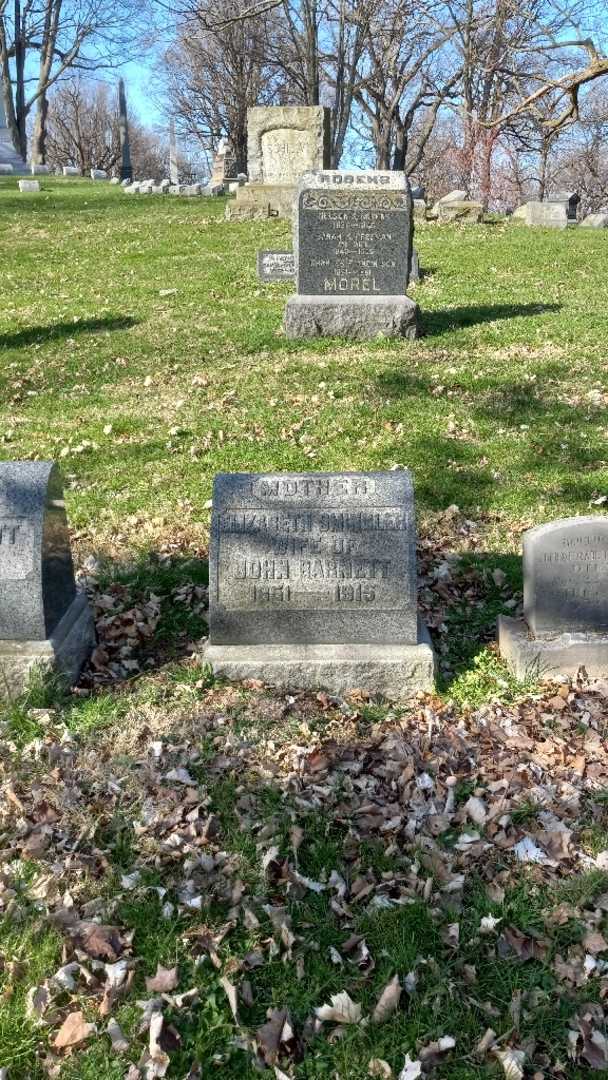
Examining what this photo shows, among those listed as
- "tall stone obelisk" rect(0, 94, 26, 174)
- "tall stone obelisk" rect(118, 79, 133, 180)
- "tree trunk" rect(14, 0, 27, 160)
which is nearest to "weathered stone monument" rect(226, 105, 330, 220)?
"tall stone obelisk" rect(118, 79, 133, 180)

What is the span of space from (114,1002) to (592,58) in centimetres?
825

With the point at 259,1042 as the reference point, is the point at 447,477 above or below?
above

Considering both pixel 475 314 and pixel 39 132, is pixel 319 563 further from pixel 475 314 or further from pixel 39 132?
pixel 39 132

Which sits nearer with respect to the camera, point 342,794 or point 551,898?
point 551,898

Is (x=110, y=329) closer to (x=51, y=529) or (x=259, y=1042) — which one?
(x=51, y=529)

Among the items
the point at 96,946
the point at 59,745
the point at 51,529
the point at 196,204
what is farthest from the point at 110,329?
the point at 196,204

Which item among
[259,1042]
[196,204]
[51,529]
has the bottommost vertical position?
[259,1042]

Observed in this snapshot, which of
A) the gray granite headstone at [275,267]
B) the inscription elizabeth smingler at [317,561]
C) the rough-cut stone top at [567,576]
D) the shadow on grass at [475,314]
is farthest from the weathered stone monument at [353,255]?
the inscription elizabeth smingler at [317,561]

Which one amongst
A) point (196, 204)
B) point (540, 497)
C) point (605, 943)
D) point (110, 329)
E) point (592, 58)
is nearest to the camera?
point (605, 943)

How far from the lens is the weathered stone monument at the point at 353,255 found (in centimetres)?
1046

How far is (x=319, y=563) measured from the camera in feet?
15.1

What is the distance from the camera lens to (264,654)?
466cm

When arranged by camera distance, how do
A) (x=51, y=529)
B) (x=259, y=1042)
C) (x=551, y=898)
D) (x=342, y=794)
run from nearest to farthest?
(x=259, y=1042), (x=551, y=898), (x=342, y=794), (x=51, y=529)

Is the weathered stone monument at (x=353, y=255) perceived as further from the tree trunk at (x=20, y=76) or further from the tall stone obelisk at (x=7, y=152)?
the tree trunk at (x=20, y=76)
